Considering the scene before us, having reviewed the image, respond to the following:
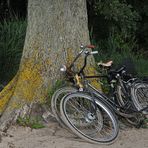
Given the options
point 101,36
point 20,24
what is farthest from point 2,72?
point 101,36

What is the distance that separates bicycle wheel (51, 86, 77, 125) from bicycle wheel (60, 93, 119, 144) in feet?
0.38

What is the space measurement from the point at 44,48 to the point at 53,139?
4.35ft

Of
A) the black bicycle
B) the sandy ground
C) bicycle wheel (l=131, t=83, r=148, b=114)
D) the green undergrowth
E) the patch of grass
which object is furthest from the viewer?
the green undergrowth

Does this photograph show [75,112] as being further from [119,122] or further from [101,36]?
[101,36]

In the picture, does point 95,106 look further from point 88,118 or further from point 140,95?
point 140,95

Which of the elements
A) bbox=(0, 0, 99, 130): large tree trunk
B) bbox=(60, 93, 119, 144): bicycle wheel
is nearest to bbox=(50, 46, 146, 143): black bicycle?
bbox=(60, 93, 119, 144): bicycle wheel

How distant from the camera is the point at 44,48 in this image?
6828mm

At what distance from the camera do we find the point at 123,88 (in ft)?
22.5

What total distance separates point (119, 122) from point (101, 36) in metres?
6.17

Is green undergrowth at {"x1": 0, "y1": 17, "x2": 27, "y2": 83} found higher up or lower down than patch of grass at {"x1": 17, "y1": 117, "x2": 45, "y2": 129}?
higher up

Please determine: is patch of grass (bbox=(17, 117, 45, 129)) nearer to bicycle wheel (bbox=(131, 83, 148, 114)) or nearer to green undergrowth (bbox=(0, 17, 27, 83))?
bicycle wheel (bbox=(131, 83, 148, 114))

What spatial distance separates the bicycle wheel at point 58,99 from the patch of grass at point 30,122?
1.11ft

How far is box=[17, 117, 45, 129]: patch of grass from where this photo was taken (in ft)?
21.6

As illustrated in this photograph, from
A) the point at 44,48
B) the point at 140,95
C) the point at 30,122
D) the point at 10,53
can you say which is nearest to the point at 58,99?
the point at 30,122
